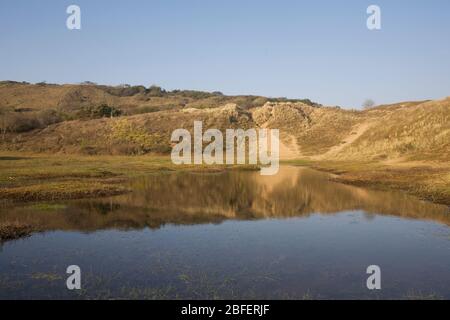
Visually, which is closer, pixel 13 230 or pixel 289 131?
pixel 13 230

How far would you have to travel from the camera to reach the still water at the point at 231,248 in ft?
46.8

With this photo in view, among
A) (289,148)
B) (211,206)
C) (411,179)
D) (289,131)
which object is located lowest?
(211,206)

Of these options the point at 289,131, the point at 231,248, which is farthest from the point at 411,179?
the point at 289,131

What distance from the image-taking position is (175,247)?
19828 mm

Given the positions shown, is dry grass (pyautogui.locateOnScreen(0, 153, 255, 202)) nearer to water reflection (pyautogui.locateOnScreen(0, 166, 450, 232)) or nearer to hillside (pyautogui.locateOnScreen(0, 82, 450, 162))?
water reflection (pyautogui.locateOnScreen(0, 166, 450, 232))

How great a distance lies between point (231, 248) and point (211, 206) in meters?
12.1

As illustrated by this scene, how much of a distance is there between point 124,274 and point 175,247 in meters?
4.34

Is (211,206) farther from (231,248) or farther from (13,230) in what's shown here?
(13,230)

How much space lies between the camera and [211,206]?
3178 centimetres

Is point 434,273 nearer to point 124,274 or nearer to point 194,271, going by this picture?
point 194,271

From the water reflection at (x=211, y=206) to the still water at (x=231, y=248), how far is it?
106 mm

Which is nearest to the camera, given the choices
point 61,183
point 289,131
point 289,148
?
point 61,183

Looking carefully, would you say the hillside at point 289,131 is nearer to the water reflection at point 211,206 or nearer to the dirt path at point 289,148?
the dirt path at point 289,148
